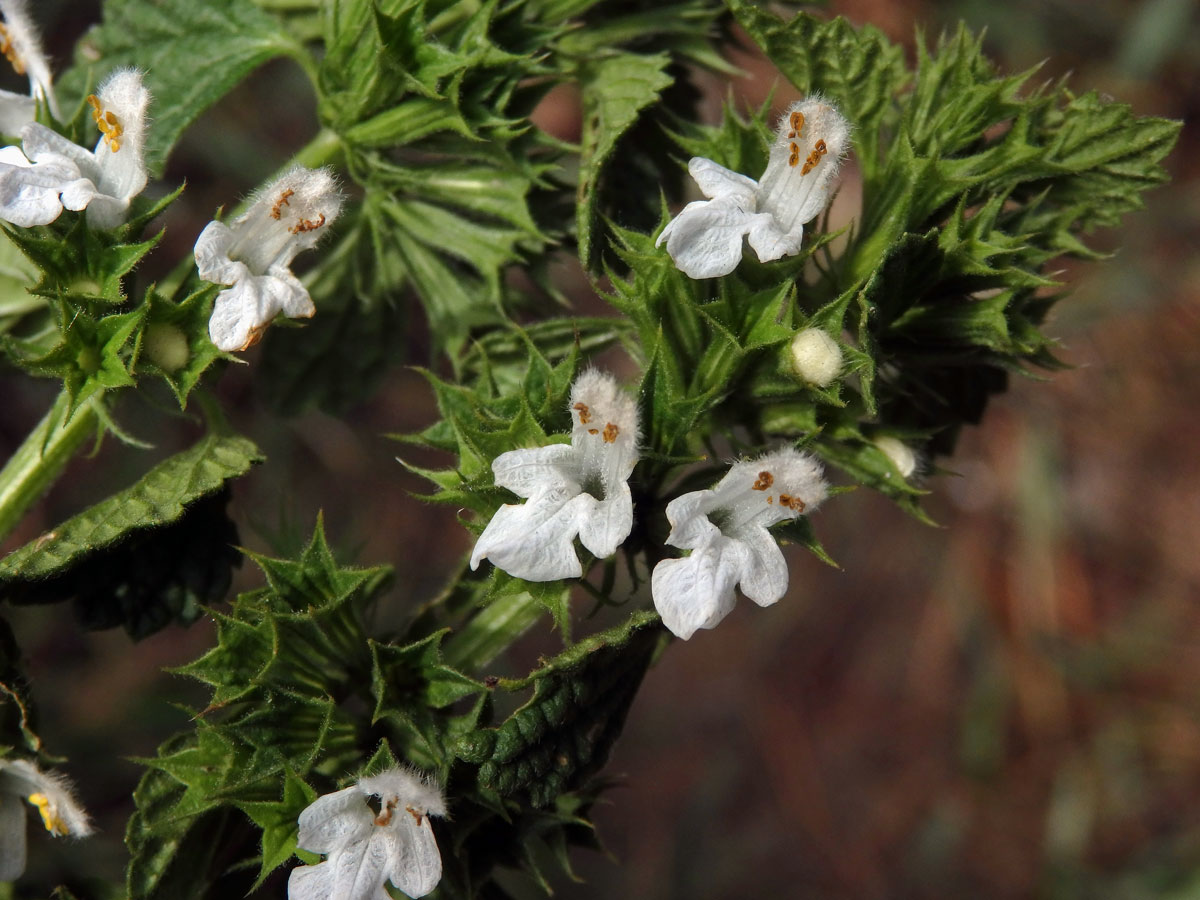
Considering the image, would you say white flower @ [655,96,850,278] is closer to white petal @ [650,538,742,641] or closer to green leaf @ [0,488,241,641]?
white petal @ [650,538,742,641]

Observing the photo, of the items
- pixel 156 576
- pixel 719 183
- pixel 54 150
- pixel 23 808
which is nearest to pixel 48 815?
pixel 23 808

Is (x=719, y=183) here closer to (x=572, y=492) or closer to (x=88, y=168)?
(x=572, y=492)

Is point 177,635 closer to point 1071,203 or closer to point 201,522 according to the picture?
point 201,522

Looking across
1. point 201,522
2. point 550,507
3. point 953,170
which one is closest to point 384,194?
point 201,522

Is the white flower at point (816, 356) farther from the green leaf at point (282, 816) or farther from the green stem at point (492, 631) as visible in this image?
the green leaf at point (282, 816)

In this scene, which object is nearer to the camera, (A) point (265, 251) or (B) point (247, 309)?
(B) point (247, 309)

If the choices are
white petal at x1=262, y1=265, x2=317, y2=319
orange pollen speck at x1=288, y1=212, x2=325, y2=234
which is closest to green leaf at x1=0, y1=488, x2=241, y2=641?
white petal at x1=262, y1=265, x2=317, y2=319
